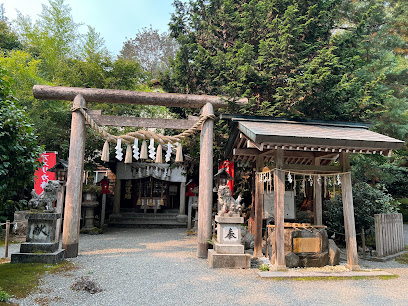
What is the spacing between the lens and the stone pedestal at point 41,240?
21.5ft

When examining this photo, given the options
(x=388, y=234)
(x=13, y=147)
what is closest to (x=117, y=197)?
(x=13, y=147)

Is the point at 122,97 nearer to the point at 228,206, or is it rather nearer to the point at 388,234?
the point at 228,206

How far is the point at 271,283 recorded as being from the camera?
562 cm

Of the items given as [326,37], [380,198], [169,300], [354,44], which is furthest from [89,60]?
[380,198]

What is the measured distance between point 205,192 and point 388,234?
5.76 meters

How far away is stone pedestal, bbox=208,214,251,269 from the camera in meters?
6.68

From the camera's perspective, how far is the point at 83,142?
313 inches

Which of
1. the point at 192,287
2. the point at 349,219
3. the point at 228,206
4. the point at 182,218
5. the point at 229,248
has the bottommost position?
the point at 192,287

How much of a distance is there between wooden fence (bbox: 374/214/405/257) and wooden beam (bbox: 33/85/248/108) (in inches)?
216

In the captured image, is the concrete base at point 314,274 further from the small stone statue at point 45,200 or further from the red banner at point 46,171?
the red banner at point 46,171

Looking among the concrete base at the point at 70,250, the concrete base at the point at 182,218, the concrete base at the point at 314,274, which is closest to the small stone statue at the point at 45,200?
the concrete base at the point at 70,250

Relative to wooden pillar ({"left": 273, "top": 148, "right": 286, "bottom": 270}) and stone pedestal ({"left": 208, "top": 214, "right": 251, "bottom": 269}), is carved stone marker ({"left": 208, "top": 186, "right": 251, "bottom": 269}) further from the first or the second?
wooden pillar ({"left": 273, "top": 148, "right": 286, "bottom": 270})

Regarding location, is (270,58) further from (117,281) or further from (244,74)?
(117,281)

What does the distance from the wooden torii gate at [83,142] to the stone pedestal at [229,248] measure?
1032 mm
